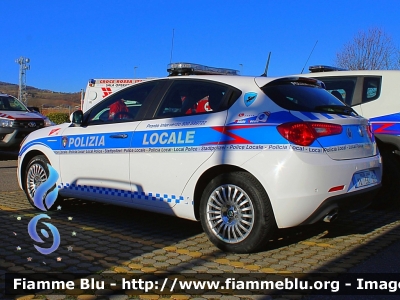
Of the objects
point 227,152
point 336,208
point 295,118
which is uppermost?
point 295,118

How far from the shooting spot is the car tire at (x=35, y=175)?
5.98 metres

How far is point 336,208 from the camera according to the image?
4.10 meters

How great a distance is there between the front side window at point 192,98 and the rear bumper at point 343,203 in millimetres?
1285

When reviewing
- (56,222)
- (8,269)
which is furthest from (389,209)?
(8,269)

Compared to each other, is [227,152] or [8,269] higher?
[227,152]

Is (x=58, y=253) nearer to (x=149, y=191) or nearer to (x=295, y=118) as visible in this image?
(x=149, y=191)

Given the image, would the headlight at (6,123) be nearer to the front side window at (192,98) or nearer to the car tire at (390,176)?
the front side window at (192,98)

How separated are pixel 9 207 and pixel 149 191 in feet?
8.19

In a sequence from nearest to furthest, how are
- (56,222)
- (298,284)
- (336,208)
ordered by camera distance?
1. (298,284)
2. (336,208)
3. (56,222)

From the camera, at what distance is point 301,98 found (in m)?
4.46

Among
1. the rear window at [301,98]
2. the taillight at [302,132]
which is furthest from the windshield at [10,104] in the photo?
the taillight at [302,132]

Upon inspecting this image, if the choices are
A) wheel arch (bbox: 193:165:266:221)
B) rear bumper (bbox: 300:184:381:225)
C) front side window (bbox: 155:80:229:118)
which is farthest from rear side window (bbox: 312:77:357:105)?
wheel arch (bbox: 193:165:266:221)

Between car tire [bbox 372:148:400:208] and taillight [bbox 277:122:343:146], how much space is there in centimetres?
246

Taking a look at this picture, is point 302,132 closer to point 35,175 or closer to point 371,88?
point 371,88
